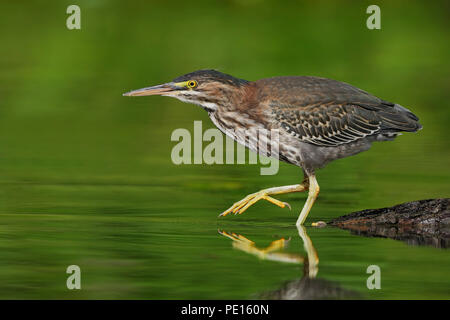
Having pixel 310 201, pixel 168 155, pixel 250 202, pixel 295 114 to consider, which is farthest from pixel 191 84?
pixel 168 155

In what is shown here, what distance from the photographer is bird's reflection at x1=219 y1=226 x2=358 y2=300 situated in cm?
1092

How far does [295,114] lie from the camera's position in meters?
15.3

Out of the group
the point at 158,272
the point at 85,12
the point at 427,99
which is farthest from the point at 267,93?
the point at 85,12

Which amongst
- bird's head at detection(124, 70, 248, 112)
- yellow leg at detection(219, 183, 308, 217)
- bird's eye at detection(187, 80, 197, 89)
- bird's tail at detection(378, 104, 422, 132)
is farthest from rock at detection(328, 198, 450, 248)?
bird's eye at detection(187, 80, 197, 89)

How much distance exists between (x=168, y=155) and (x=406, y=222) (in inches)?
314

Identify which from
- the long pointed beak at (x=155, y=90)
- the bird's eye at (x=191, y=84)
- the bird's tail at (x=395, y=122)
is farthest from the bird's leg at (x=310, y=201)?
the long pointed beak at (x=155, y=90)

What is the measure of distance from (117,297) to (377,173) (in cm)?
948

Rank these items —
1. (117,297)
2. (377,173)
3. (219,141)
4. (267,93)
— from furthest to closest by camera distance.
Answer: (219,141), (377,173), (267,93), (117,297)

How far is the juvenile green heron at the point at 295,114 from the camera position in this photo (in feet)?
49.9

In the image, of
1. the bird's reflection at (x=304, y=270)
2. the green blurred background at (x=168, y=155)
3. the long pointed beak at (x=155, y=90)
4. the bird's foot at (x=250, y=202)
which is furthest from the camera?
the bird's foot at (x=250, y=202)

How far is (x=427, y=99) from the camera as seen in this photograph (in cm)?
2941

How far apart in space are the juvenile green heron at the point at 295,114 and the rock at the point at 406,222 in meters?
0.75

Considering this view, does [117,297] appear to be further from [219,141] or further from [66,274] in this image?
[219,141]

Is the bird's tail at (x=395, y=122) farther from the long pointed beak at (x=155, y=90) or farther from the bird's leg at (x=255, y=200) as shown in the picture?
the long pointed beak at (x=155, y=90)
